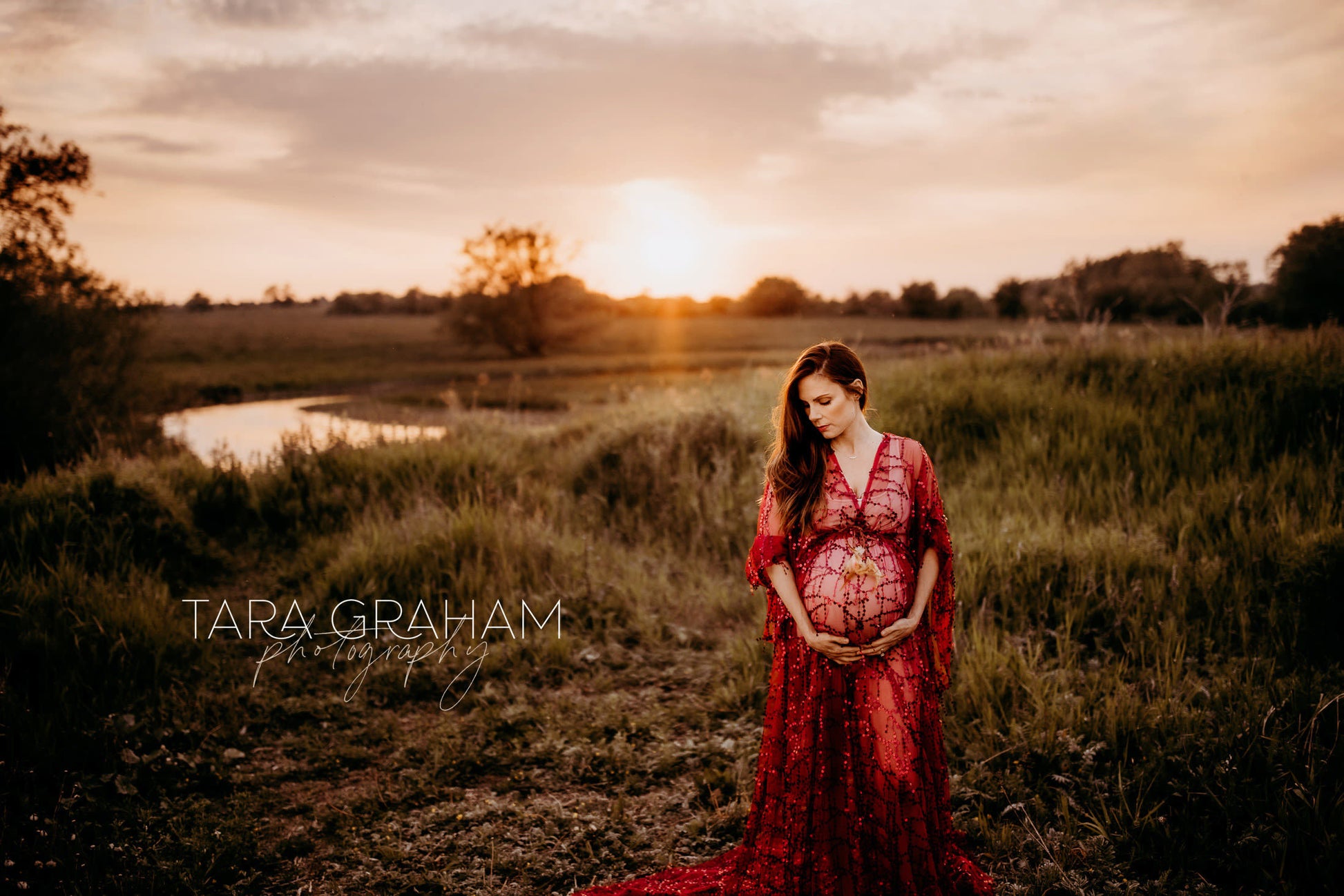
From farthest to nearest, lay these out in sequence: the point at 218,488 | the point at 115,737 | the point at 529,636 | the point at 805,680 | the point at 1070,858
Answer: the point at 218,488
the point at 529,636
the point at 115,737
the point at 1070,858
the point at 805,680

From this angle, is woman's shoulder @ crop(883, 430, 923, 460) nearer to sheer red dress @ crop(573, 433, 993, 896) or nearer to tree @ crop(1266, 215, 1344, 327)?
sheer red dress @ crop(573, 433, 993, 896)

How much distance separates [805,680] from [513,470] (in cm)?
691

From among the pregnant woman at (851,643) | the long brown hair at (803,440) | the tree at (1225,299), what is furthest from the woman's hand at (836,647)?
the tree at (1225,299)

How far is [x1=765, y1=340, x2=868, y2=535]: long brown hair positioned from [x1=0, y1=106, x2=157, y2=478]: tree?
16.1 m

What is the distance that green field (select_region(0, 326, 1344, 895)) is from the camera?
377cm

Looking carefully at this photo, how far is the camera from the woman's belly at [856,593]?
2.97 m

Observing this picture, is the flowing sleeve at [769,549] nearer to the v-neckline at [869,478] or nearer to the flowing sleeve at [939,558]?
the v-neckline at [869,478]

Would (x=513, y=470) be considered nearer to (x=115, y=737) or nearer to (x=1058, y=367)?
(x=115, y=737)

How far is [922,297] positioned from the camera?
40.0 metres

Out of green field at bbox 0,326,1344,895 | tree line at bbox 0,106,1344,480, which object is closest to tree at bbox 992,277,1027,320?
tree line at bbox 0,106,1344,480

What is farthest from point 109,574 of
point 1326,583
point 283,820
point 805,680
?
point 1326,583

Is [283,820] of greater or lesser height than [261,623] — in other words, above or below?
below

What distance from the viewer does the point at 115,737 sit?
477 cm

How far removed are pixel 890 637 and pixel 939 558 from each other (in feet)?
1.42
